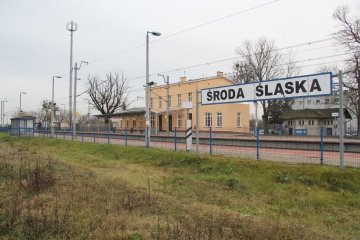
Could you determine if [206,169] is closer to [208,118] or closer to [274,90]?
[274,90]

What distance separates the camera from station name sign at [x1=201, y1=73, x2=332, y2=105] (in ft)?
41.8

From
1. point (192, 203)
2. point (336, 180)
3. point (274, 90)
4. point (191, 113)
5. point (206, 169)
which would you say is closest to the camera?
point (192, 203)

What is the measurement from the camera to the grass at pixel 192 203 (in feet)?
21.9

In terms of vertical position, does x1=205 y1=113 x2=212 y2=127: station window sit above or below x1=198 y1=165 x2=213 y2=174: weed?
above

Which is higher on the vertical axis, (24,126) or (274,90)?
(274,90)

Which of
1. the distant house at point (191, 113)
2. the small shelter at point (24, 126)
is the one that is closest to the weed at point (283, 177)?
the distant house at point (191, 113)

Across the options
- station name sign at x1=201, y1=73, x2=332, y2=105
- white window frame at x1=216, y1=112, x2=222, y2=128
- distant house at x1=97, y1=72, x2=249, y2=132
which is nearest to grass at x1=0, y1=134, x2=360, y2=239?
station name sign at x1=201, y1=73, x2=332, y2=105

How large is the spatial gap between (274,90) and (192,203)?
6697 mm

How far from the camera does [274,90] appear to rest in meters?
14.4

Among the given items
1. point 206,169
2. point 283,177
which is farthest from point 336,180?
Result: point 206,169

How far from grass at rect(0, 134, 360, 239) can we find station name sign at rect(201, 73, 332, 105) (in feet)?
8.51

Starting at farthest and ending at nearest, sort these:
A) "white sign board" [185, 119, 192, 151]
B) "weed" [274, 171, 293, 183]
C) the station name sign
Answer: "white sign board" [185, 119, 192, 151]
the station name sign
"weed" [274, 171, 293, 183]

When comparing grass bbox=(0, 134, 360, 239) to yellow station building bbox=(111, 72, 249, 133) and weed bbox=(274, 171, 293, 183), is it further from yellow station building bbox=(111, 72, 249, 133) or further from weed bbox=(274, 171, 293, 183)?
yellow station building bbox=(111, 72, 249, 133)

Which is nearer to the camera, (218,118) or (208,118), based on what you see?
(218,118)
